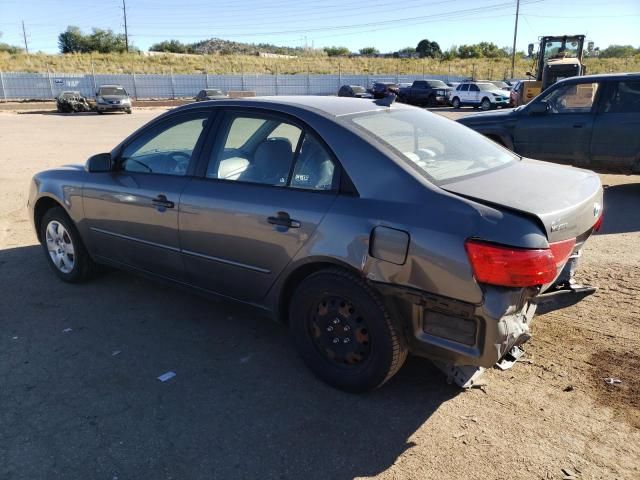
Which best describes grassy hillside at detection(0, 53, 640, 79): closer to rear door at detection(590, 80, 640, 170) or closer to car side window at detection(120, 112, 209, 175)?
rear door at detection(590, 80, 640, 170)

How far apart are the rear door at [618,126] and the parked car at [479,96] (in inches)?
982

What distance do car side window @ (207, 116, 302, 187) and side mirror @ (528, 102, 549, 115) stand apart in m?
6.25

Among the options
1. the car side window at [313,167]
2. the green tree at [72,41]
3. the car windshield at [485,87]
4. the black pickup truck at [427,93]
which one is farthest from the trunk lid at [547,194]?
the green tree at [72,41]

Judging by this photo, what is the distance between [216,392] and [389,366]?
1.10m

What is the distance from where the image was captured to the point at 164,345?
3900 mm

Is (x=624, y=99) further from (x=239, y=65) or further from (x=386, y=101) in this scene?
(x=239, y=65)

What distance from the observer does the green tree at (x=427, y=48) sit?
313 ft

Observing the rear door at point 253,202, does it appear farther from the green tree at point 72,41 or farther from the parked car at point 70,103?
the green tree at point 72,41

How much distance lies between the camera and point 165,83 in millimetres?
43406

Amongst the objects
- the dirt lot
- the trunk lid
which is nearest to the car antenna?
the trunk lid

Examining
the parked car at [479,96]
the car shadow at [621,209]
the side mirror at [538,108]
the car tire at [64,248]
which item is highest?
the side mirror at [538,108]

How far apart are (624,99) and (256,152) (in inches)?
266

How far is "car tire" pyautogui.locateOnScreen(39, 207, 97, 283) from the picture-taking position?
4.91 m

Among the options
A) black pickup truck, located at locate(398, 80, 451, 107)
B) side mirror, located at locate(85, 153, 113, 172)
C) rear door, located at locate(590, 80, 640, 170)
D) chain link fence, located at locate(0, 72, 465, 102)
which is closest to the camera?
side mirror, located at locate(85, 153, 113, 172)
